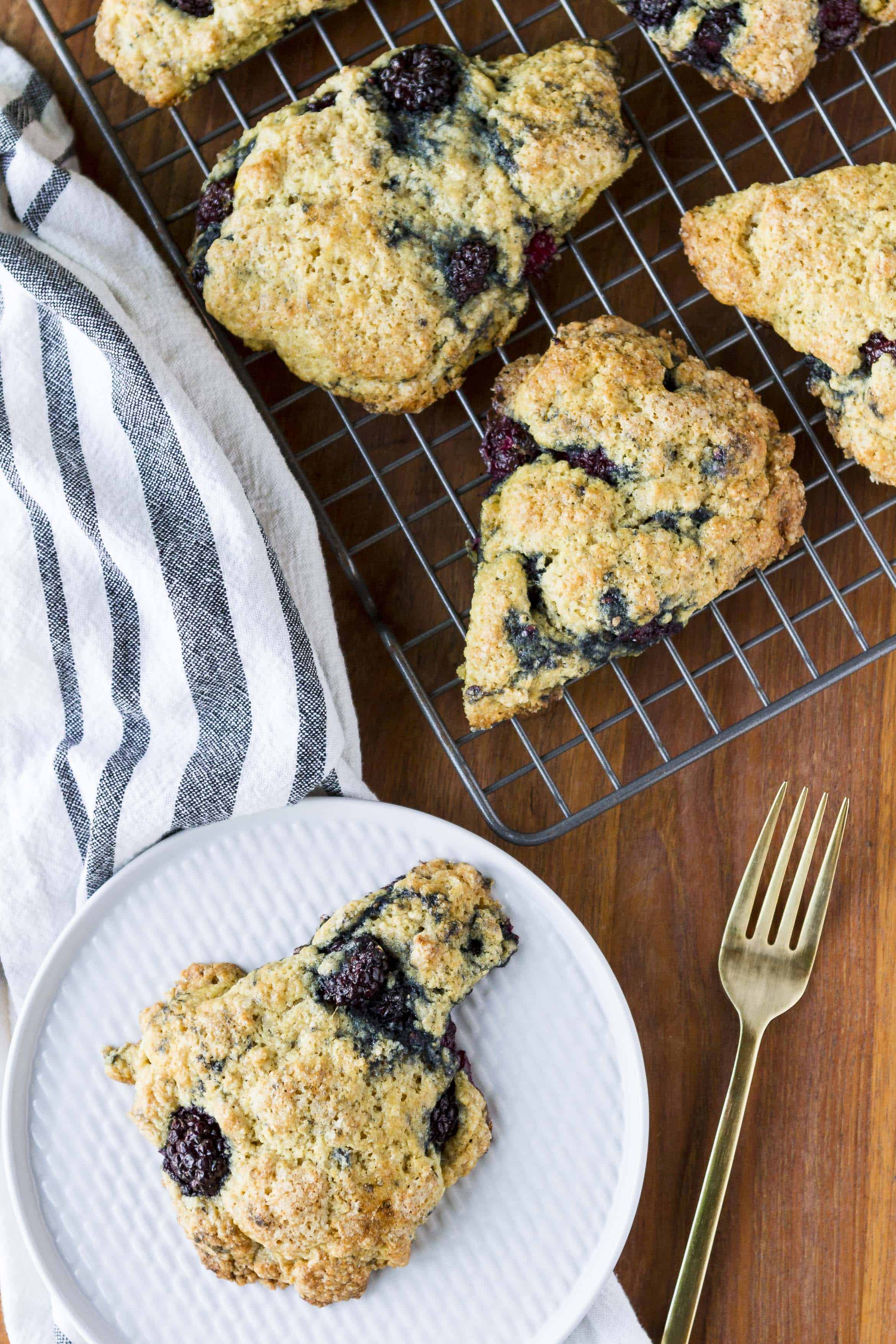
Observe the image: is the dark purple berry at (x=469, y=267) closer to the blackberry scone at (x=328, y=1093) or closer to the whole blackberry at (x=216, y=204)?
the whole blackberry at (x=216, y=204)

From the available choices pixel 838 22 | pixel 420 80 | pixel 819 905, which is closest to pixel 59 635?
pixel 420 80

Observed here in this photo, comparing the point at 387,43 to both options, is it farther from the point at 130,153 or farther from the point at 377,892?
the point at 377,892

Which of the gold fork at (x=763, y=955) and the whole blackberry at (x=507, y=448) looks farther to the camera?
the gold fork at (x=763, y=955)

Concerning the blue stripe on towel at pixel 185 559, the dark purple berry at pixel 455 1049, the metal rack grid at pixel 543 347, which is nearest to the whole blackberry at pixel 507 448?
the metal rack grid at pixel 543 347

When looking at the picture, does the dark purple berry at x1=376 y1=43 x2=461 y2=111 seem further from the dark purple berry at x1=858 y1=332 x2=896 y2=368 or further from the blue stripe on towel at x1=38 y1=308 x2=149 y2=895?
the dark purple berry at x1=858 y1=332 x2=896 y2=368

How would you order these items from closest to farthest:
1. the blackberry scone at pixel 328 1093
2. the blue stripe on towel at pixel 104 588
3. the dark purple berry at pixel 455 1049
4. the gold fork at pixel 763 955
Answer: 1. the blackberry scone at pixel 328 1093
2. the dark purple berry at pixel 455 1049
3. the blue stripe on towel at pixel 104 588
4. the gold fork at pixel 763 955

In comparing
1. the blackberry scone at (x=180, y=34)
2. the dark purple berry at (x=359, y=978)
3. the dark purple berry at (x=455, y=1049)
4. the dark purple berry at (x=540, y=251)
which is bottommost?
the dark purple berry at (x=455, y=1049)

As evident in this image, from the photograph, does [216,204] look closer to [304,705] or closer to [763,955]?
[304,705]
